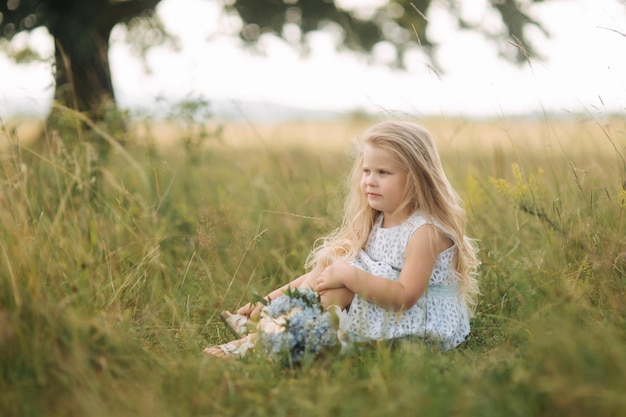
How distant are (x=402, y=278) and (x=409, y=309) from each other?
0.15 m

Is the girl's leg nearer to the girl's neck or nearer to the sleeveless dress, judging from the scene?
the sleeveless dress

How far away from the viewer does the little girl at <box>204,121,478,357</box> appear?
2.57 meters

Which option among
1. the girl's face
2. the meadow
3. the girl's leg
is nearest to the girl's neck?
the girl's face

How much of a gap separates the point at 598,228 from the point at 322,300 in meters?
1.26

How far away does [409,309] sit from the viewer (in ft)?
8.69

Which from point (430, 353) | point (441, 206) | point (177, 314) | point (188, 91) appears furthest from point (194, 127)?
point (430, 353)

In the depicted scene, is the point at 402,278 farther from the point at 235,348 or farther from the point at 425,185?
the point at 235,348

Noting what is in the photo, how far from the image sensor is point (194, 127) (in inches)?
193

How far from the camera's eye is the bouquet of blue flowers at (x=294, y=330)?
91.3 inches

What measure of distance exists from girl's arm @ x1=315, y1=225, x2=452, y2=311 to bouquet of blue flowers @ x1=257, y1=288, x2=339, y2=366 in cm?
17

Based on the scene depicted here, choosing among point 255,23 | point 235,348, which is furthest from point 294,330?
point 255,23

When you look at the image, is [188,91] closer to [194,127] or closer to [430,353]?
[194,127]

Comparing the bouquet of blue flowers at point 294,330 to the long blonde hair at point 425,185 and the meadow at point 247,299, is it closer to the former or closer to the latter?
the meadow at point 247,299

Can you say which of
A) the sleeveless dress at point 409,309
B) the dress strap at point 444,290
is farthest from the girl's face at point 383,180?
the dress strap at point 444,290
